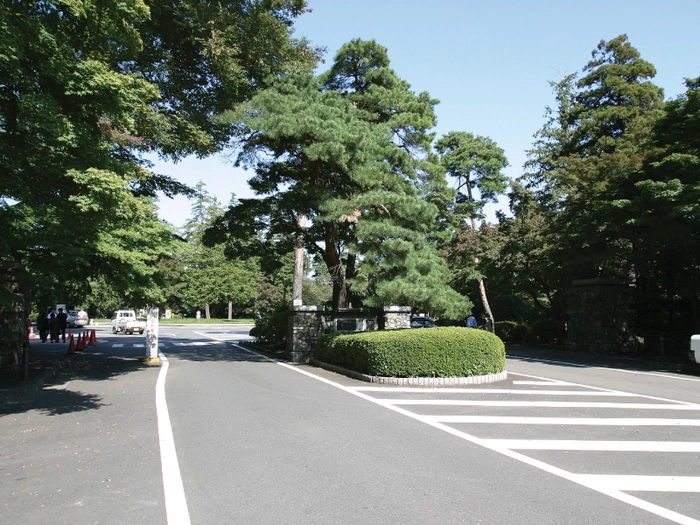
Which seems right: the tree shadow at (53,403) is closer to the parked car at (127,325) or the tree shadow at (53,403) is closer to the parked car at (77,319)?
the parked car at (127,325)

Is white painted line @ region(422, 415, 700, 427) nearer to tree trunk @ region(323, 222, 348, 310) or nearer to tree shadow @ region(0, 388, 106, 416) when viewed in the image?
tree shadow @ region(0, 388, 106, 416)

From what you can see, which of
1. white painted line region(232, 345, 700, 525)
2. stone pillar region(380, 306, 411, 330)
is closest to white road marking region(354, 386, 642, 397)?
white painted line region(232, 345, 700, 525)

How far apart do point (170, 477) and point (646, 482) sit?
4806mm

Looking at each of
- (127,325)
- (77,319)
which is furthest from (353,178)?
(77,319)

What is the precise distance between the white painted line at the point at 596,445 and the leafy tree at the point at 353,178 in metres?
7.32

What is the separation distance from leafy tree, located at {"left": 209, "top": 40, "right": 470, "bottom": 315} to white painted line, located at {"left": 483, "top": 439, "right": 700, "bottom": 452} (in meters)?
7.32

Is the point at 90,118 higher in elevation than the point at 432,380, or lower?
higher

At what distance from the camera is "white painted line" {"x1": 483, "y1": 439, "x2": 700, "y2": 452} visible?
6496 millimetres

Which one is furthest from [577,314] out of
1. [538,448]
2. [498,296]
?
[538,448]

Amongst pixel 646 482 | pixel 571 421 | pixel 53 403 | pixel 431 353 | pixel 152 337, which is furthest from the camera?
pixel 152 337

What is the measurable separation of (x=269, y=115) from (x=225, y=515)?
13499 mm

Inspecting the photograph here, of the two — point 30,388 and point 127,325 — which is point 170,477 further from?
point 127,325

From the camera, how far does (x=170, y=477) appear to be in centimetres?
543

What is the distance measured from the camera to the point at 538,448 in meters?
6.56
